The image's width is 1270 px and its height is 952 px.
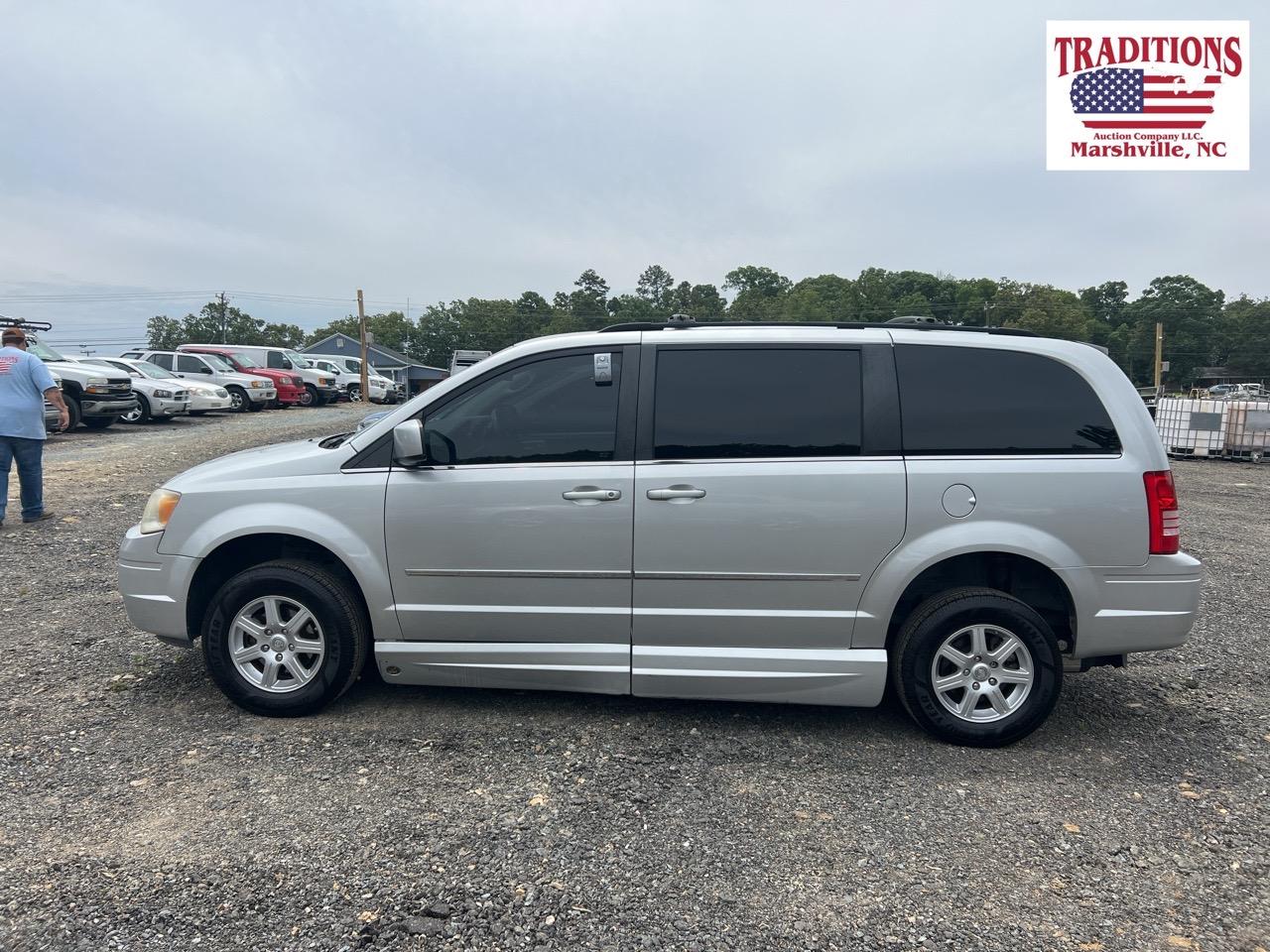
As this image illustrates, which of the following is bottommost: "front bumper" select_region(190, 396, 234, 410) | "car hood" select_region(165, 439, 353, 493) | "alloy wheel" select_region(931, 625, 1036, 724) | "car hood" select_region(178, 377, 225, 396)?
"alloy wheel" select_region(931, 625, 1036, 724)

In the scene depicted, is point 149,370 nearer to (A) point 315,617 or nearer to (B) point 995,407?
(A) point 315,617

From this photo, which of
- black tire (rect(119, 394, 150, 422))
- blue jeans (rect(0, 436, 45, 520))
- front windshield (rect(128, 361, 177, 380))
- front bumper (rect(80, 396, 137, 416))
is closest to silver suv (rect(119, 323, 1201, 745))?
blue jeans (rect(0, 436, 45, 520))

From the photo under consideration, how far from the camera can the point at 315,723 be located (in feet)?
12.6

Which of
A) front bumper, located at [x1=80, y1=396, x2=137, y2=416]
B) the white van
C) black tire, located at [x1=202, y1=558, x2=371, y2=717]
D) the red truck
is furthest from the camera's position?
the white van

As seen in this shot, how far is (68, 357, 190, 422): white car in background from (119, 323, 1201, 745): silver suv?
16072 mm

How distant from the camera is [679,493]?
366 centimetres

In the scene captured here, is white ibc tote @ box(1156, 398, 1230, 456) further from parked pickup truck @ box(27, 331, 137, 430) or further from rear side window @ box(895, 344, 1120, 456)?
parked pickup truck @ box(27, 331, 137, 430)

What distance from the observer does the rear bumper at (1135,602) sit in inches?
141

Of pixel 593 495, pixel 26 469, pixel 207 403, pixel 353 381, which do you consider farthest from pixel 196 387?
pixel 593 495

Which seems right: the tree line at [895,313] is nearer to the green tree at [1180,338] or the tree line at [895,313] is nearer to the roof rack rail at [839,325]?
the green tree at [1180,338]

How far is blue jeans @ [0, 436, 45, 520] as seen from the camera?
7.61 m

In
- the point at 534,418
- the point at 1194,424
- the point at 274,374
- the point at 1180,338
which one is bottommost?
the point at 534,418

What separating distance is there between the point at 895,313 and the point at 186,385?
6419 centimetres

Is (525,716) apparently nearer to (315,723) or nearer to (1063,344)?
(315,723)
